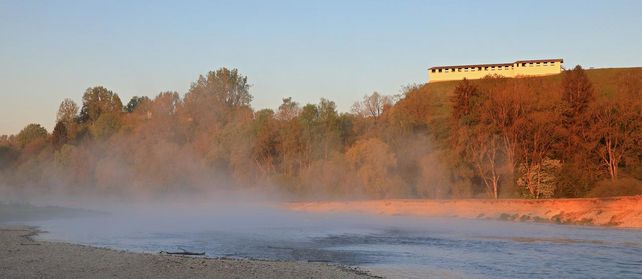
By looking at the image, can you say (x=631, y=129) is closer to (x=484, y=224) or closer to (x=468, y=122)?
(x=468, y=122)

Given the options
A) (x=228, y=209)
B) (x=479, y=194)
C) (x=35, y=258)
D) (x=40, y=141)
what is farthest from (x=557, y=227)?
(x=40, y=141)

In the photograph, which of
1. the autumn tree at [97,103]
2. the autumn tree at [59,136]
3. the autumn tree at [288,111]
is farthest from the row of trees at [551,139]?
the autumn tree at [97,103]

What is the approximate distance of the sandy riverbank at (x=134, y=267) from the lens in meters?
24.4

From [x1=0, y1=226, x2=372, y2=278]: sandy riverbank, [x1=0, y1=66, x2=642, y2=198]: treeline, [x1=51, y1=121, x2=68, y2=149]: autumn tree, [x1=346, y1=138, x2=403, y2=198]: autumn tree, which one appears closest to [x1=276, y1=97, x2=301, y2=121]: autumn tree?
[x1=0, y1=66, x2=642, y2=198]: treeline

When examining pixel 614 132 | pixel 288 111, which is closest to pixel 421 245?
pixel 614 132

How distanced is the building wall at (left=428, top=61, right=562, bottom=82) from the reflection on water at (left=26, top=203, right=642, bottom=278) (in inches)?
4548

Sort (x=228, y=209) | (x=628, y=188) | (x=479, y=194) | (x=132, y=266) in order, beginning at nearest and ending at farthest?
1. (x=132, y=266)
2. (x=628, y=188)
3. (x=479, y=194)
4. (x=228, y=209)

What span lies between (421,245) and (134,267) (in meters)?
20.2

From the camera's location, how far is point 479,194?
269 feet

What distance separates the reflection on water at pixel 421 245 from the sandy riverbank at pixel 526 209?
328 cm

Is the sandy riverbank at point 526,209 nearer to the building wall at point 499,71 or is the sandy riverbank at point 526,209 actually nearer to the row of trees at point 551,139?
the row of trees at point 551,139

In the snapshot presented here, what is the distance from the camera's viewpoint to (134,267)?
2620cm

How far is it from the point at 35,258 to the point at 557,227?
3993 centimetres

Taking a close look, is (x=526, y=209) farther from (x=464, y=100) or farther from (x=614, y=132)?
(x=464, y=100)
